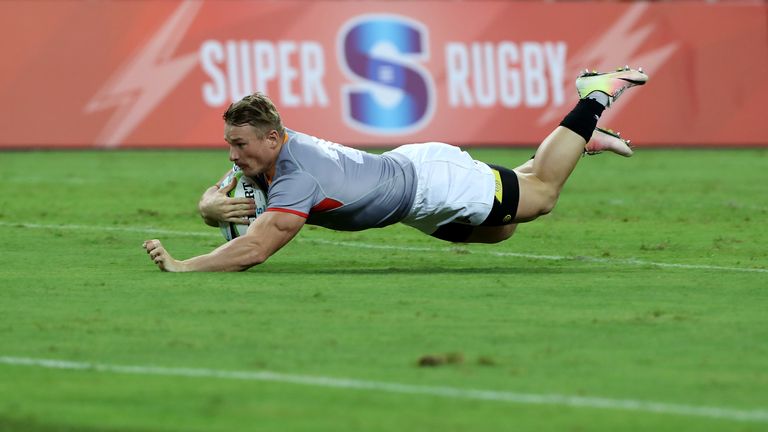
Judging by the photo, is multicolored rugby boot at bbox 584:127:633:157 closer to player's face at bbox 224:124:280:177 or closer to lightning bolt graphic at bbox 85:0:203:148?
player's face at bbox 224:124:280:177

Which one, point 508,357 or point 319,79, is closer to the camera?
point 508,357

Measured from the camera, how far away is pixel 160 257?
1023 centimetres

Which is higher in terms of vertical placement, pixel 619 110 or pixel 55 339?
pixel 55 339

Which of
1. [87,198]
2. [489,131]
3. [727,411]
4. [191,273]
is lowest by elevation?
[489,131]

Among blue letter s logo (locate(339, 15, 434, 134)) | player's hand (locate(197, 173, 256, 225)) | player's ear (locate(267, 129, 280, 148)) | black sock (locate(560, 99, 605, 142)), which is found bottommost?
blue letter s logo (locate(339, 15, 434, 134))

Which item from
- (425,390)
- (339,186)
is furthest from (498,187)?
(425,390)

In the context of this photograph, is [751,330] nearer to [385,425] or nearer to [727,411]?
[727,411]

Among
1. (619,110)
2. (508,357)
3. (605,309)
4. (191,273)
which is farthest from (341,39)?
(508,357)

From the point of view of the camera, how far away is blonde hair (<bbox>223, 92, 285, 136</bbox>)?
1023 cm

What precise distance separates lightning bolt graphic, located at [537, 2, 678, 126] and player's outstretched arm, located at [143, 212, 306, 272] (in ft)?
54.5

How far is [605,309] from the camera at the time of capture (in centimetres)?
871

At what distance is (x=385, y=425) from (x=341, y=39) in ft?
64.7

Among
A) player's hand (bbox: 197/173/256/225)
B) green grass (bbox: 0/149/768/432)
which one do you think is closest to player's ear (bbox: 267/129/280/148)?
player's hand (bbox: 197/173/256/225)

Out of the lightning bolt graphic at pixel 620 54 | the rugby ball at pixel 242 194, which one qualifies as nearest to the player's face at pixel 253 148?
the rugby ball at pixel 242 194
